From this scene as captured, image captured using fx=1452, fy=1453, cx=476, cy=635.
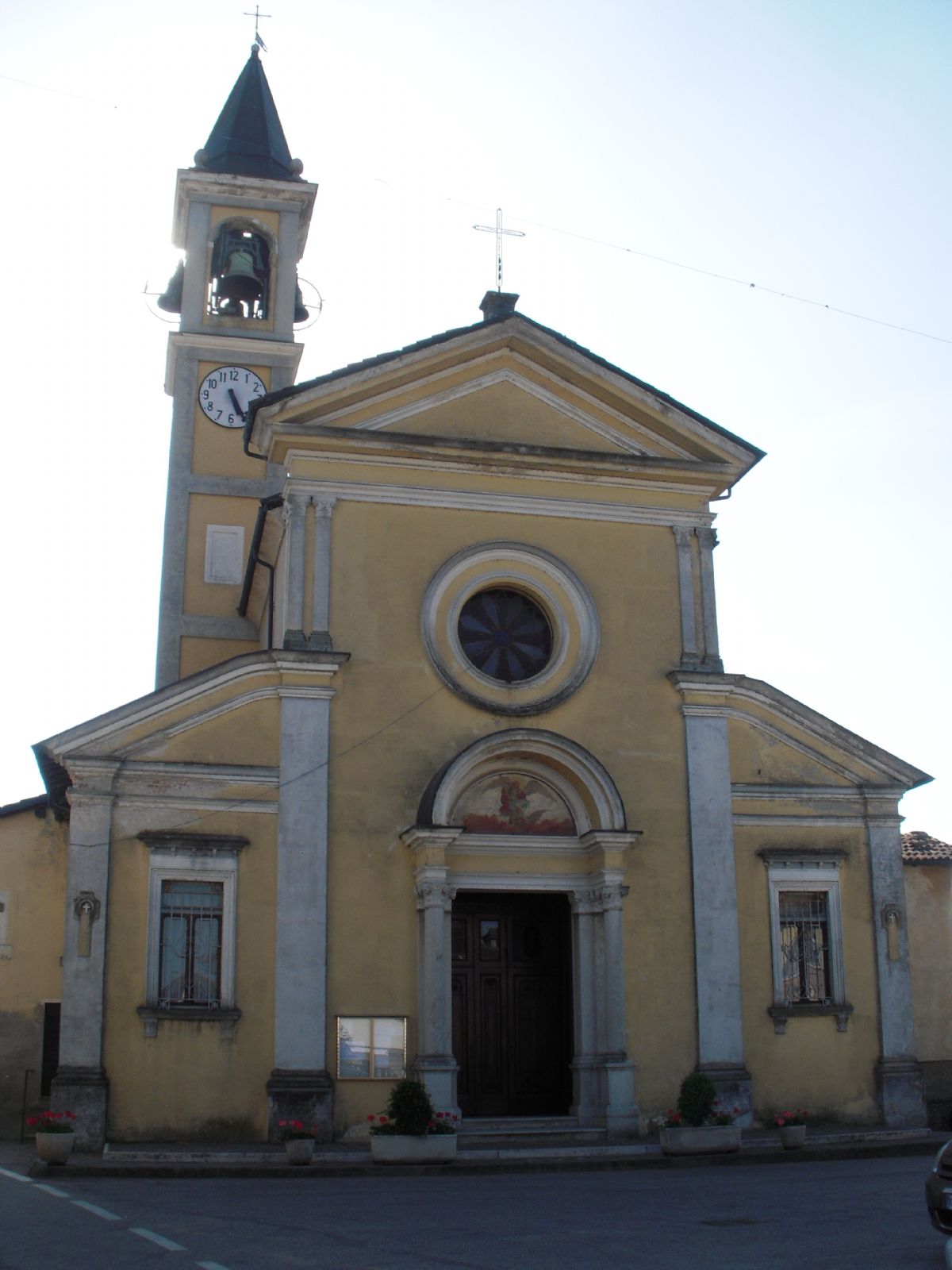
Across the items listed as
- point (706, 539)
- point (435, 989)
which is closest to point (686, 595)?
point (706, 539)

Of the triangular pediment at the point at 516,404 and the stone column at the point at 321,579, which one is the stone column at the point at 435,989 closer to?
the stone column at the point at 321,579

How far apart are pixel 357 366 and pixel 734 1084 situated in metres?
10.5

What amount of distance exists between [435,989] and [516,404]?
8097mm

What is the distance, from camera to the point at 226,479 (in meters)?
26.2

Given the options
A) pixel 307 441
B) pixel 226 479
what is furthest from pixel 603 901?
pixel 226 479

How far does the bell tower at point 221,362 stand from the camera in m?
25.6

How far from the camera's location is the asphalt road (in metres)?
9.27

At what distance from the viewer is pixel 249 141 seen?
28.8 m

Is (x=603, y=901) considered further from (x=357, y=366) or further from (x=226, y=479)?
(x=226, y=479)

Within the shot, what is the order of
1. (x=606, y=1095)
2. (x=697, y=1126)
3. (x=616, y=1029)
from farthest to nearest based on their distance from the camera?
1. (x=616, y=1029)
2. (x=606, y=1095)
3. (x=697, y=1126)

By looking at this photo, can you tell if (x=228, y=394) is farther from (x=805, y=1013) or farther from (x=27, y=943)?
(x=805, y=1013)

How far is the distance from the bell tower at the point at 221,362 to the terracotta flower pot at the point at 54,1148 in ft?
35.8

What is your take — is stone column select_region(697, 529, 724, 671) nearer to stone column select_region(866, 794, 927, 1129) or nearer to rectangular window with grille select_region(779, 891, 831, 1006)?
stone column select_region(866, 794, 927, 1129)

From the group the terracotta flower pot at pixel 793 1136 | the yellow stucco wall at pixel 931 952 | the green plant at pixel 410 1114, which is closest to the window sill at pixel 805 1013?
the terracotta flower pot at pixel 793 1136
